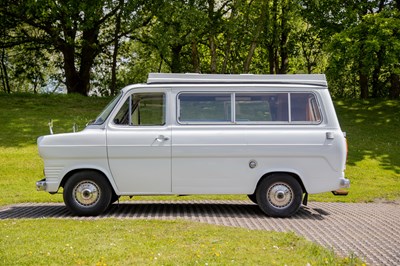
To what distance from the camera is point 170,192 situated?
8.43 metres

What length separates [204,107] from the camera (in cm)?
859

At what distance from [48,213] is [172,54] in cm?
2231

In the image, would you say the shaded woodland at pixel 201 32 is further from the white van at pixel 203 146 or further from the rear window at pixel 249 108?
the white van at pixel 203 146

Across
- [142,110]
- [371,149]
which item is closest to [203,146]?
[142,110]

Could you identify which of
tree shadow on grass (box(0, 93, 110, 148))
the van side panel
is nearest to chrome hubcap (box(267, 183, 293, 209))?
the van side panel

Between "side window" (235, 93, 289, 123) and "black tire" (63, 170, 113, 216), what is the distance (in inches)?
109

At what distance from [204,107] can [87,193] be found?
259 cm

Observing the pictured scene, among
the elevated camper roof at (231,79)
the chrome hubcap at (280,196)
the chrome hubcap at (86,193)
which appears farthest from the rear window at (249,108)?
the chrome hubcap at (86,193)

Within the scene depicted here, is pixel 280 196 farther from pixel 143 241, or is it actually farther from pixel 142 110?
pixel 143 241

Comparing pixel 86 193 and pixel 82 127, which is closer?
pixel 86 193

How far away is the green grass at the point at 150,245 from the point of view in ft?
18.3

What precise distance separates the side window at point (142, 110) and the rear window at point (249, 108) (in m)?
0.37

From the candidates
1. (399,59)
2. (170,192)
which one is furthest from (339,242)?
(399,59)

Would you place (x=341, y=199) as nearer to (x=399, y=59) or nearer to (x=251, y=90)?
(x=251, y=90)
